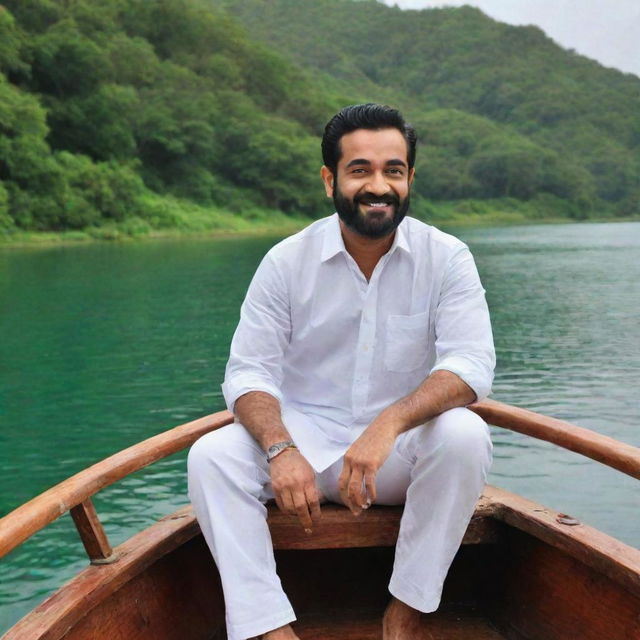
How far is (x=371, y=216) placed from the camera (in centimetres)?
239

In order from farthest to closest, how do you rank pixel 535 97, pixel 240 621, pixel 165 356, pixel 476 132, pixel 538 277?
pixel 535 97
pixel 476 132
pixel 538 277
pixel 165 356
pixel 240 621

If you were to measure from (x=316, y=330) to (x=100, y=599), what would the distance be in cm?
89

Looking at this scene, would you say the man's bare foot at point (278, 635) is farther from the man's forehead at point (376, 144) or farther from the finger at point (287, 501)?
the man's forehead at point (376, 144)

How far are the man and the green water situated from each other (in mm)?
2705

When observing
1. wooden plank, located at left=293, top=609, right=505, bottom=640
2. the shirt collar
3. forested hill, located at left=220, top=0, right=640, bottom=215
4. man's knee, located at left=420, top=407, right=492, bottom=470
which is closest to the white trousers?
man's knee, located at left=420, top=407, right=492, bottom=470

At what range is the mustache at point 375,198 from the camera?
238 cm

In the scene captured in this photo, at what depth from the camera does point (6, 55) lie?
129 feet

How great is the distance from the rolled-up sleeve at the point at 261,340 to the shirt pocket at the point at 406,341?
11.8 inches

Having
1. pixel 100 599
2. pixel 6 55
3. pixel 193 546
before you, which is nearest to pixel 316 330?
pixel 193 546

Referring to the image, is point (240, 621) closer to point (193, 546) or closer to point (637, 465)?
point (193, 546)

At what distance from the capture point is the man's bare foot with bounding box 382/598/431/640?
2146mm

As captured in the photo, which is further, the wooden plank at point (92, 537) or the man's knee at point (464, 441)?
the wooden plank at point (92, 537)

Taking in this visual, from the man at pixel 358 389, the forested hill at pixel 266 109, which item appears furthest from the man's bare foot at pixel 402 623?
the forested hill at pixel 266 109

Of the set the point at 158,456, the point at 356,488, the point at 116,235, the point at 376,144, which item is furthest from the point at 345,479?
the point at 116,235
